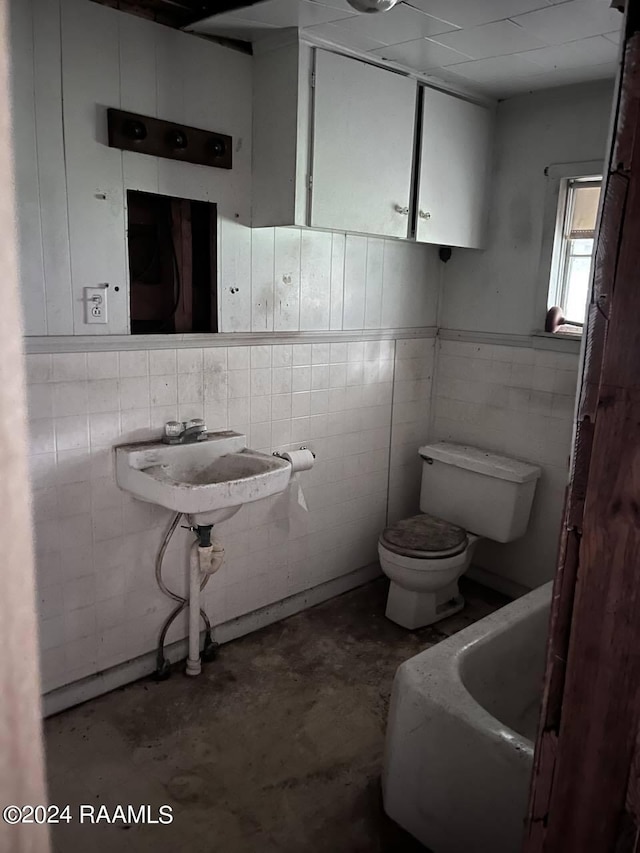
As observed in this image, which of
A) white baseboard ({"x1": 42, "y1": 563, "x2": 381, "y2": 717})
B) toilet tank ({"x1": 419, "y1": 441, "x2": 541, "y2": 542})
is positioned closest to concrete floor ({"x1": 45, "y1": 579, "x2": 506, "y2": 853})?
white baseboard ({"x1": 42, "y1": 563, "x2": 381, "y2": 717})

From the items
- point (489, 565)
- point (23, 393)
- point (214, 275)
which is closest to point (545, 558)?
point (489, 565)

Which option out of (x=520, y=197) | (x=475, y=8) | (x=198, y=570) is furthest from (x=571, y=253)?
(x=198, y=570)

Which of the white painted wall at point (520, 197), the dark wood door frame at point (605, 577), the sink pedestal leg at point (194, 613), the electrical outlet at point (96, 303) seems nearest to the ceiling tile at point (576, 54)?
the white painted wall at point (520, 197)

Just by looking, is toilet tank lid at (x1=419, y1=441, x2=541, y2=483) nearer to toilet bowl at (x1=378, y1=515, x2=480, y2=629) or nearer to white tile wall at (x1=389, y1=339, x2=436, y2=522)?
white tile wall at (x1=389, y1=339, x2=436, y2=522)

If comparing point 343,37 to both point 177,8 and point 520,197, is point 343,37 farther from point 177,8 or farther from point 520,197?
point 520,197

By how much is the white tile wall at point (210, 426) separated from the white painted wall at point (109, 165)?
205 mm

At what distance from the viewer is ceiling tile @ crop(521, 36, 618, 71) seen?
227 centimetres

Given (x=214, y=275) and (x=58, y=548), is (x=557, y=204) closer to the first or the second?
(x=214, y=275)

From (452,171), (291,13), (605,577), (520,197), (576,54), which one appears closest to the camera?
(605,577)

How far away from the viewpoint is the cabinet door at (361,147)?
92.6 inches

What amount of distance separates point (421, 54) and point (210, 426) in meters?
1.63

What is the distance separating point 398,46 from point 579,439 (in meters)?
2.13

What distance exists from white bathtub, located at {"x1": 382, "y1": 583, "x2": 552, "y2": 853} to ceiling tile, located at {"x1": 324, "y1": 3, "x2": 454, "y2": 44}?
6.41 feet

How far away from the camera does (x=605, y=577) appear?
715 millimetres
